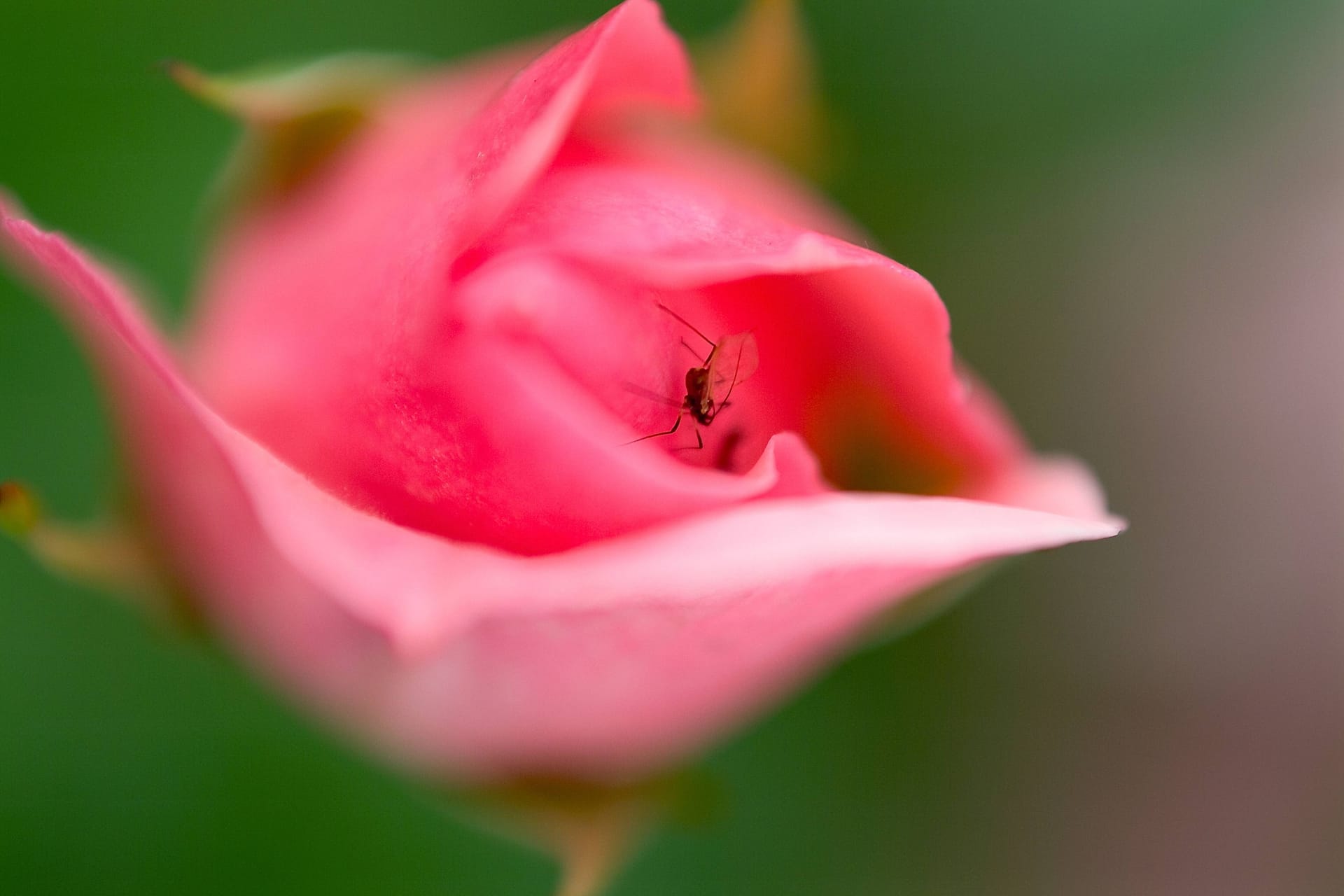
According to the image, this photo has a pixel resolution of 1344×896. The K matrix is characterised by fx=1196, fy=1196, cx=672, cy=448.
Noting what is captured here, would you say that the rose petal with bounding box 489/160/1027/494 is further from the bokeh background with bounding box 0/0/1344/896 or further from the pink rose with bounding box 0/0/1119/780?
the bokeh background with bounding box 0/0/1344/896

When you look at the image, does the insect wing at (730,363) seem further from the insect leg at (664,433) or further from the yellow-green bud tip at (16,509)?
the yellow-green bud tip at (16,509)

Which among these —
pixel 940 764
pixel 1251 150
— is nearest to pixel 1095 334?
pixel 1251 150

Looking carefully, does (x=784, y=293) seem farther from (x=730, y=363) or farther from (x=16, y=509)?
(x=16, y=509)

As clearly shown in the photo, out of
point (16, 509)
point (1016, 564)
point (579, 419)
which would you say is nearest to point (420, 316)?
point (579, 419)

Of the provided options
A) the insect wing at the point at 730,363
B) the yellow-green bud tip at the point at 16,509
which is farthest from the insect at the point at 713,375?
the yellow-green bud tip at the point at 16,509

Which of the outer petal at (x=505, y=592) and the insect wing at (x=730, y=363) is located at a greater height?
the insect wing at (x=730, y=363)

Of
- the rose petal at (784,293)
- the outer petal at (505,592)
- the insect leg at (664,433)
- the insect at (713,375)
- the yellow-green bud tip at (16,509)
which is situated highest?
the rose petal at (784,293)

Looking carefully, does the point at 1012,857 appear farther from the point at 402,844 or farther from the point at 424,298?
the point at 424,298
